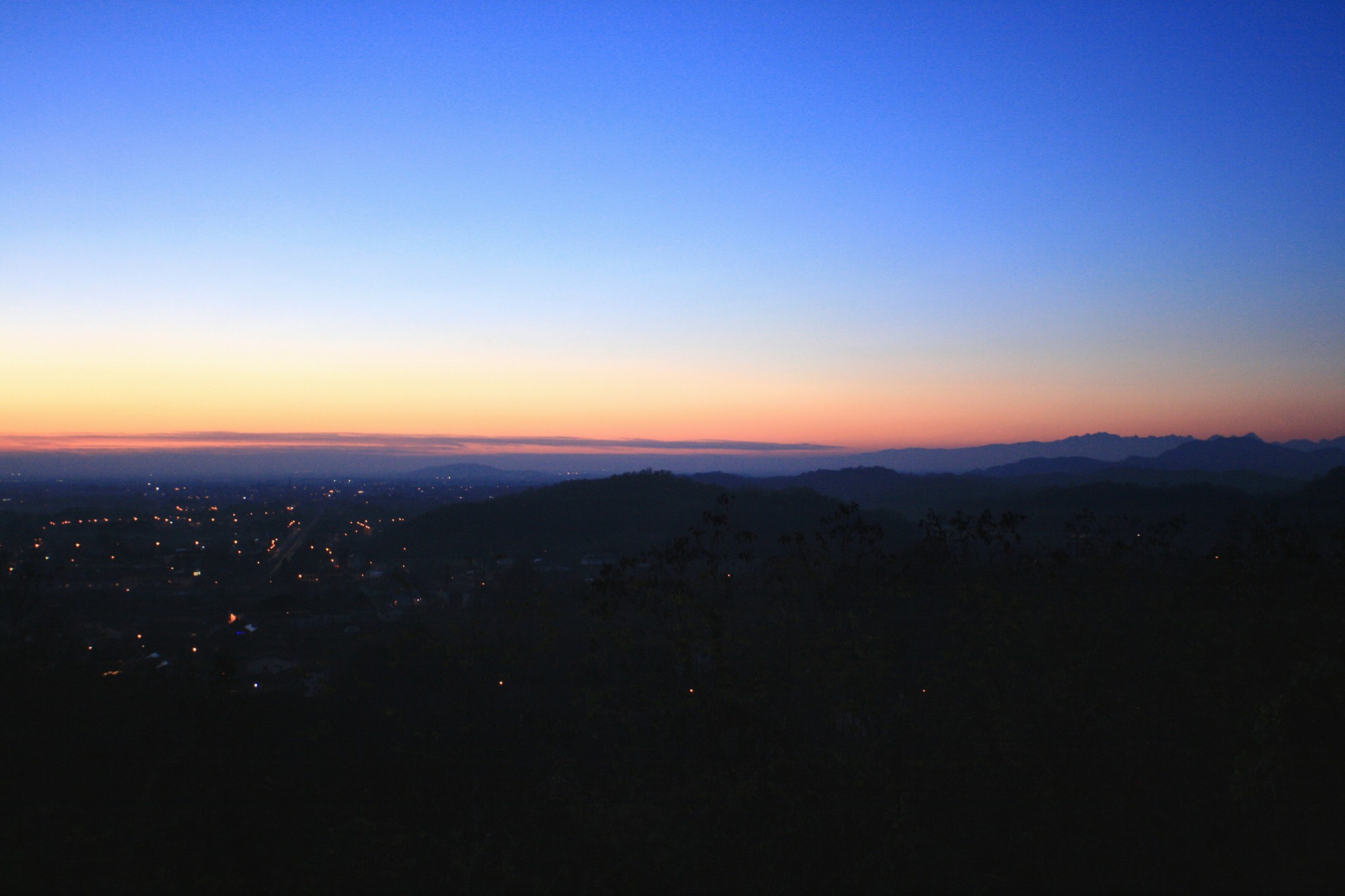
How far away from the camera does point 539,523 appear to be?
28.9 meters

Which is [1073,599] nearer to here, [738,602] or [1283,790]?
[1283,790]

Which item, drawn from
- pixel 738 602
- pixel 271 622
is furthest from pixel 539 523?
pixel 738 602

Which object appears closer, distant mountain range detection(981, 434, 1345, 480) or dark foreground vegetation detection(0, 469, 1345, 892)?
dark foreground vegetation detection(0, 469, 1345, 892)

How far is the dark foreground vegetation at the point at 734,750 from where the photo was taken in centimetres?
449

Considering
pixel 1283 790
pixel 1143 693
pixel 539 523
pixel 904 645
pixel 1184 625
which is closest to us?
pixel 1283 790

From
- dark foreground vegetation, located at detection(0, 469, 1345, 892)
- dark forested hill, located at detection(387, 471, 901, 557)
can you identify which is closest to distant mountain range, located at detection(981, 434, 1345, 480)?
dark forested hill, located at detection(387, 471, 901, 557)

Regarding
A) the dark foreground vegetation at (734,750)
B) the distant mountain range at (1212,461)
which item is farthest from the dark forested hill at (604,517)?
the distant mountain range at (1212,461)

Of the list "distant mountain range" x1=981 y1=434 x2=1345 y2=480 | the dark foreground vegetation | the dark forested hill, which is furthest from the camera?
"distant mountain range" x1=981 y1=434 x2=1345 y2=480

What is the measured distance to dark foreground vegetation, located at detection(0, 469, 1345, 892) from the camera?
4488 mm

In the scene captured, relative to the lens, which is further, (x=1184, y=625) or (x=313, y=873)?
(x=1184, y=625)

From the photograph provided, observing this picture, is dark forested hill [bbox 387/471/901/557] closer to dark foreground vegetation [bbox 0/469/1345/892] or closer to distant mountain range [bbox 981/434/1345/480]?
dark foreground vegetation [bbox 0/469/1345/892]

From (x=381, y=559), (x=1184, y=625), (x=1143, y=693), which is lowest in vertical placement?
(x=381, y=559)

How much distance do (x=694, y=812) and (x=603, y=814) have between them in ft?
2.14

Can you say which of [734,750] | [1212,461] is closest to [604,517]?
[734,750]
